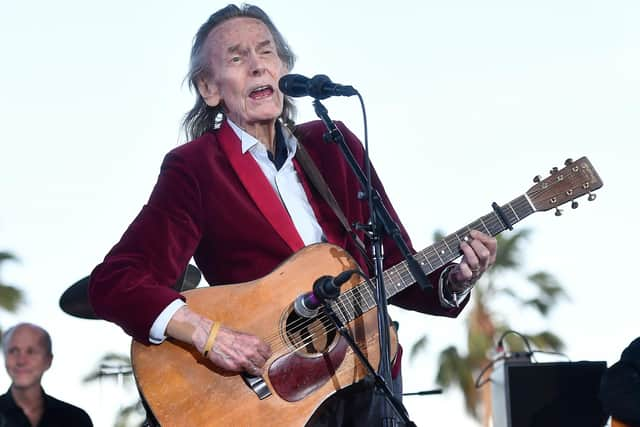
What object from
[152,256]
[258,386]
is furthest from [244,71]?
[258,386]

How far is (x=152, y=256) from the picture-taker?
4113 millimetres

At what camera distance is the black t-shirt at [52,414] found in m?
6.70

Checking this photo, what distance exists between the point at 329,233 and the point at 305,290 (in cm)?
34

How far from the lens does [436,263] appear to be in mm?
4148

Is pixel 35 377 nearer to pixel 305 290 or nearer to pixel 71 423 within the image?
pixel 71 423

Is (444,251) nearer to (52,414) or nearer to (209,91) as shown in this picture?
(209,91)

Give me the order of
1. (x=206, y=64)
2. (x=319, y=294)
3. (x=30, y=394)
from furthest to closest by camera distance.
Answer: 1. (x=30, y=394)
2. (x=206, y=64)
3. (x=319, y=294)

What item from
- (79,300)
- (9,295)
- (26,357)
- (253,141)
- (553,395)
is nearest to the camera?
(253,141)

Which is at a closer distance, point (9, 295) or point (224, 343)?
point (224, 343)

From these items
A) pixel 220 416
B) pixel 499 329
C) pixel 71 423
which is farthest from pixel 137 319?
pixel 499 329

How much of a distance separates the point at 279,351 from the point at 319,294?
0.39 meters

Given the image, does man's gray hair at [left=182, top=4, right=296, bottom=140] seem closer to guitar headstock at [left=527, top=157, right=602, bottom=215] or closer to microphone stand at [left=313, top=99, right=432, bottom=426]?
microphone stand at [left=313, top=99, right=432, bottom=426]

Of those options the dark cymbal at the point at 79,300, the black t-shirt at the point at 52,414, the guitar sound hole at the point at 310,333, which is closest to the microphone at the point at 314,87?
the guitar sound hole at the point at 310,333

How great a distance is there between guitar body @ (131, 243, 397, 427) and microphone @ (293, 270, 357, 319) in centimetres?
12
